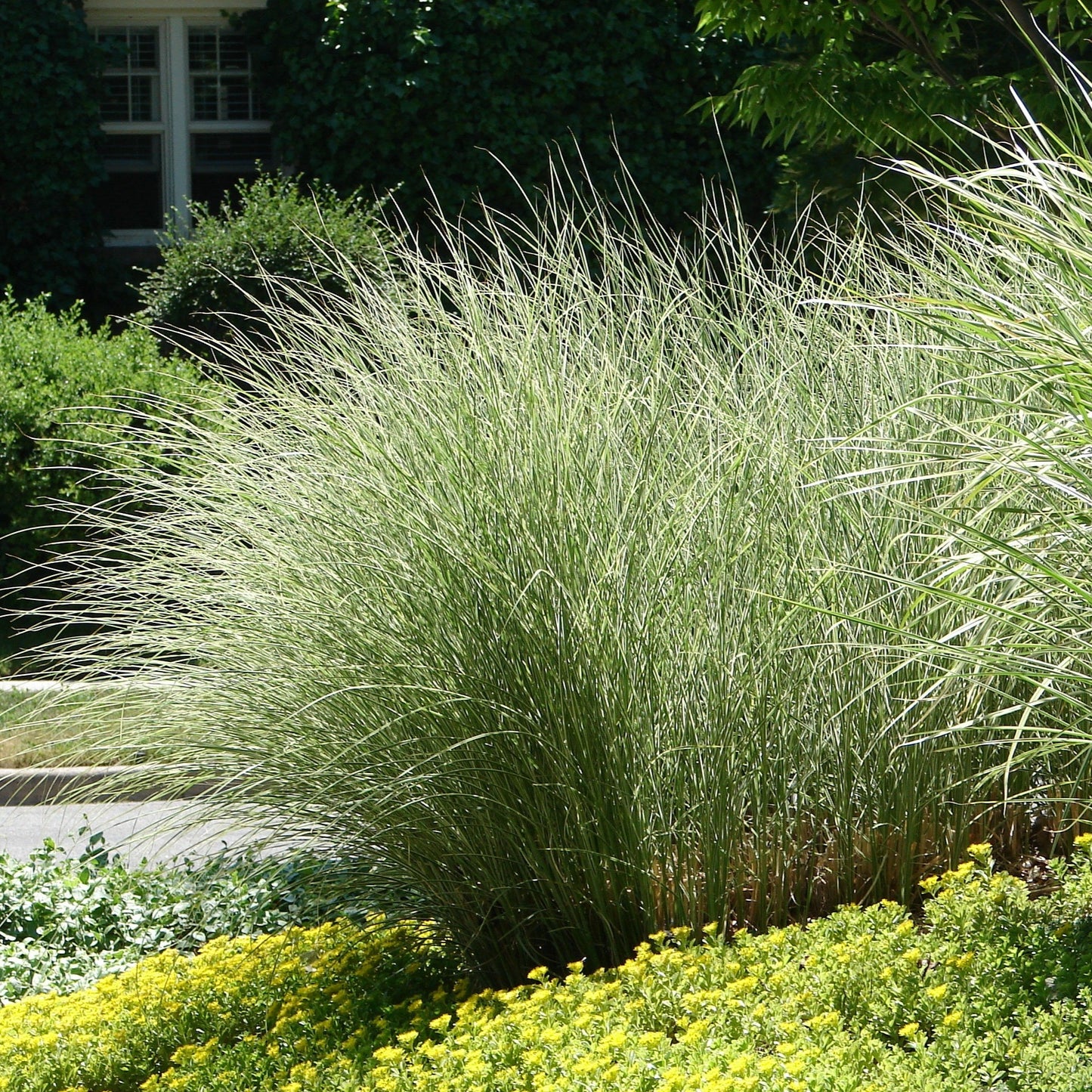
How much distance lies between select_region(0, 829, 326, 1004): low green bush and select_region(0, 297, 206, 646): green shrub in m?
3.68

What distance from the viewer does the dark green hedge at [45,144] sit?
47.3 feet

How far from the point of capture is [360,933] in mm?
3910

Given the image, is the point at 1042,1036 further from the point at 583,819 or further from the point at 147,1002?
the point at 147,1002

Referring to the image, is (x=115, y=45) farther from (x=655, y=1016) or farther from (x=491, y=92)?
(x=655, y=1016)

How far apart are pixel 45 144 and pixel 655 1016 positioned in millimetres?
14010

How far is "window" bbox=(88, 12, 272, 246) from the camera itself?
51.9 ft

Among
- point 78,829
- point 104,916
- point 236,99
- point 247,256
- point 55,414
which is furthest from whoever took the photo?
point 236,99

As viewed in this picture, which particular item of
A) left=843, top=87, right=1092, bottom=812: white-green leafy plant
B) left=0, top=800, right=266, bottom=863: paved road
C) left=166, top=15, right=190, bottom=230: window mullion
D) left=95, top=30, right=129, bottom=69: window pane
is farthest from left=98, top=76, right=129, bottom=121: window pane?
left=843, top=87, right=1092, bottom=812: white-green leafy plant

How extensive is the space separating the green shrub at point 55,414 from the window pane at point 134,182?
6.75 m

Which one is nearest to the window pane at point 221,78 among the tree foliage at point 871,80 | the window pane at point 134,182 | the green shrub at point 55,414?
the window pane at point 134,182

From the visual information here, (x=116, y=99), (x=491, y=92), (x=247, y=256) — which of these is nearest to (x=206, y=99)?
(x=116, y=99)

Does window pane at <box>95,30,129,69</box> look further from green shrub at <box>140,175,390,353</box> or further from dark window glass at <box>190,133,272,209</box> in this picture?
green shrub at <box>140,175,390,353</box>

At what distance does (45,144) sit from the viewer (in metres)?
14.6

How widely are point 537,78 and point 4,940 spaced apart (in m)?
11.8
